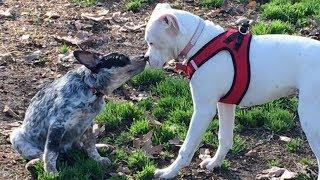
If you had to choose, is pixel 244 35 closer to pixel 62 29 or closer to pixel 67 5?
pixel 62 29

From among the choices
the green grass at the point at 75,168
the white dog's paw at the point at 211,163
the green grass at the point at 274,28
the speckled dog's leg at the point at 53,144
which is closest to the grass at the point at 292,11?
the green grass at the point at 274,28

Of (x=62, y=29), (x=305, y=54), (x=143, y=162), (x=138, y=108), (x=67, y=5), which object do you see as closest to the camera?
(x=305, y=54)

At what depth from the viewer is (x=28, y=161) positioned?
6273 millimetres

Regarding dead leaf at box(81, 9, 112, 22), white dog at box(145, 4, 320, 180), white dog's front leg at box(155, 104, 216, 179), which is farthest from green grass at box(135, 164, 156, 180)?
dead leaf at box(81, 9, 112, 22)

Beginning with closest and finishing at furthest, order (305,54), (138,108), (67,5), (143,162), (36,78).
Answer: (305,54) < (143,162) < (138,108) < (36,78) < (67,5)

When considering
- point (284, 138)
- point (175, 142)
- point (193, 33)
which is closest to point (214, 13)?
point (284, 138)

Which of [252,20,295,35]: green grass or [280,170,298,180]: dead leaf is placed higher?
[252,20,295,35]: green grass

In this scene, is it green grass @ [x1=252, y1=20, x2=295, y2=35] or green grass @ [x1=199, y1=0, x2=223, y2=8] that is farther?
green grass @ [x1=199, y1=0, x2=223, y2=8]

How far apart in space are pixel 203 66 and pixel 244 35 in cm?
44

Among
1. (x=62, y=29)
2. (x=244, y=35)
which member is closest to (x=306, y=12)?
(x=62, y=29)

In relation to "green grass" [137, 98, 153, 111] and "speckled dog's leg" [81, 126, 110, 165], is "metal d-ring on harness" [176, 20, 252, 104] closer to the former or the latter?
"speckled dog's leg" [81, 126, 110, 165]

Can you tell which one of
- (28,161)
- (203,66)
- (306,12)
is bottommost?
(28,161)

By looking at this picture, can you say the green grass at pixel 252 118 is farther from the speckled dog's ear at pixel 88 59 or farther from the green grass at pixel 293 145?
the speckled dog's ear at pixel 88 59

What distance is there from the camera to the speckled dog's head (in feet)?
19.6
